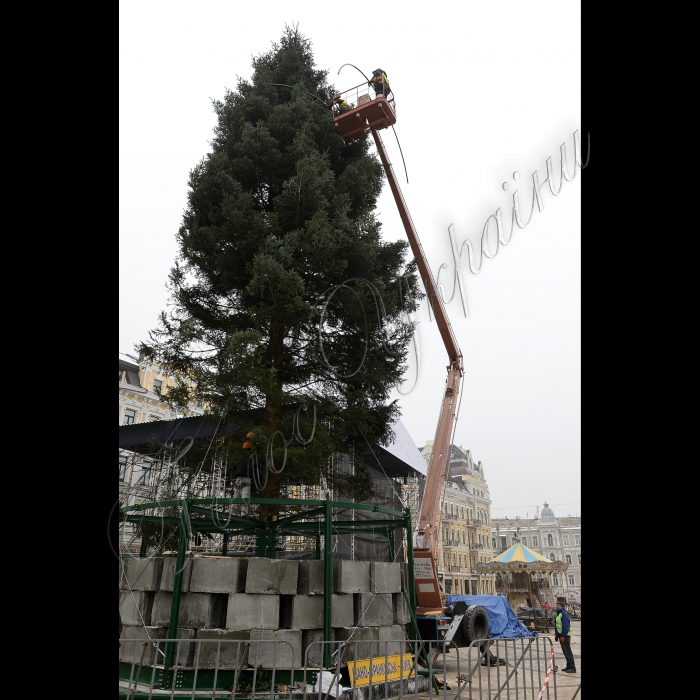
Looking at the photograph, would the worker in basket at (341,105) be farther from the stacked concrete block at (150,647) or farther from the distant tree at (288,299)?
the stacked concrete block at (150,647)

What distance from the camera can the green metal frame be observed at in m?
10.4

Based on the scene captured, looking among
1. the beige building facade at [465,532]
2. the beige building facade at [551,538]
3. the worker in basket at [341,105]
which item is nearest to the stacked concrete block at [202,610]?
the worker in basket at [341,105]

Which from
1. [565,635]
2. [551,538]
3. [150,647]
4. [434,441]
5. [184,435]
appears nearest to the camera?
[150,647]

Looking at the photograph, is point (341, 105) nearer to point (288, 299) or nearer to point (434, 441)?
point (288, 299)

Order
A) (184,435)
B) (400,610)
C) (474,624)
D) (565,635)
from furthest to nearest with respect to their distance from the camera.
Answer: (184,435) → (474,624) → (565,635) → (400,610)

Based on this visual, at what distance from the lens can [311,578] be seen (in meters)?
11.0

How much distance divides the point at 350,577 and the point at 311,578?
837 mm

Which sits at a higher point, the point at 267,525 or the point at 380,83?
the point at 380,83

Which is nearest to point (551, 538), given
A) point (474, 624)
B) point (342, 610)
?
point (474, 624)

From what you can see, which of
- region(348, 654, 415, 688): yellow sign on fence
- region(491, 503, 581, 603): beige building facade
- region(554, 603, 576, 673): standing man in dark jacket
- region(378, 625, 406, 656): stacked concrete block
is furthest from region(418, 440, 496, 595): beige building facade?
region(348, 654, 415, 688): yellow sign on fence

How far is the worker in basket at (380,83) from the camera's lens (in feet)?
55.1
